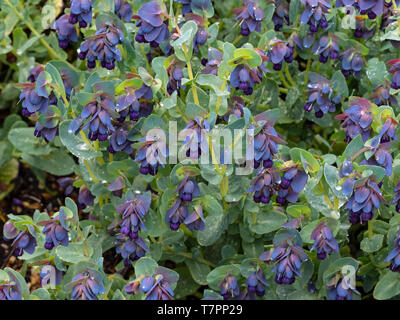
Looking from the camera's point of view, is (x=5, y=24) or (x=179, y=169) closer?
(x=179, y=169)

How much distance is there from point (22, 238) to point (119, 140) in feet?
Result: 1.57

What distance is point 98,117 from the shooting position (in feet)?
7.95

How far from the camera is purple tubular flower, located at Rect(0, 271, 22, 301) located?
2.41 meters

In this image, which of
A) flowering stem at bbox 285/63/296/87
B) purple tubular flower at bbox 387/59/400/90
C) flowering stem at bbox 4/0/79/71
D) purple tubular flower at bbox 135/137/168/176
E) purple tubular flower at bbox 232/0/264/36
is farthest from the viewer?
flowering stem at bbox 4/0/79/71

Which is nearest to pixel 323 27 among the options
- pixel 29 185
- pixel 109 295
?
pixel 109 295

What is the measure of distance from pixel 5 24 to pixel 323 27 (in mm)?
1536

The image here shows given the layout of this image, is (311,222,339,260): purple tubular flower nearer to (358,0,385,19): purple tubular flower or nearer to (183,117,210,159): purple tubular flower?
(183,117,210,159): purple tubular flower

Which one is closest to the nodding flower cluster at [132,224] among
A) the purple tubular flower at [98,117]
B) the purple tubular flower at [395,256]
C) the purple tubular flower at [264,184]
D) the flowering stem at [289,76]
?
the purple tubular flower at [98,117]

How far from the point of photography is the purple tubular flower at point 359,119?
2.46 m

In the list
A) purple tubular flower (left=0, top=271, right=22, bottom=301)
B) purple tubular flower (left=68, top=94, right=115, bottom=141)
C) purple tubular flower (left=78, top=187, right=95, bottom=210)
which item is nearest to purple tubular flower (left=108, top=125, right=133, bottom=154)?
purple tubular flower (left=68, top=94, right=115, bottom=141)

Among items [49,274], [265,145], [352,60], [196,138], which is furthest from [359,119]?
[49,274]

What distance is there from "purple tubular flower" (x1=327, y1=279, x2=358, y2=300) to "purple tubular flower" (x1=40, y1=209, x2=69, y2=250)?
0.93 m

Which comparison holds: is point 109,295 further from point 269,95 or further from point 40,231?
point 269,95

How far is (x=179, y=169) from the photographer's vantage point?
248 centimetres
